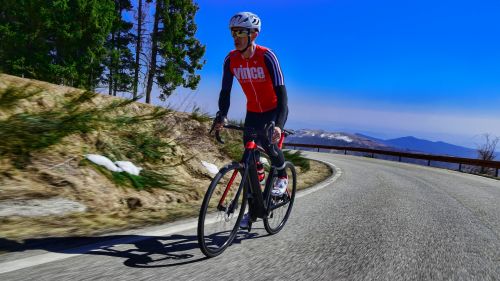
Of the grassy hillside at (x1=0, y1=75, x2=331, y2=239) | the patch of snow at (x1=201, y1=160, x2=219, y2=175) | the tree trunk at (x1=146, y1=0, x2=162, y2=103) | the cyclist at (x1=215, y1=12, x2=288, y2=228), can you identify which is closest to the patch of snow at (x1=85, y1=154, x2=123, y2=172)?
the grassy hillside at (x1=0, y1=75, x2=331, y2=239)

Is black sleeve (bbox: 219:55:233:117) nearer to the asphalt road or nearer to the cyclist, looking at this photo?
the cyclist

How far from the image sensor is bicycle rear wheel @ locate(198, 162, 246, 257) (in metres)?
3.45

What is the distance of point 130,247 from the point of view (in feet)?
11.4

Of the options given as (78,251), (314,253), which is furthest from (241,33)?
(78,251)

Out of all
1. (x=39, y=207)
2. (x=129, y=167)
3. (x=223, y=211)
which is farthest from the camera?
(x=129, y=167)

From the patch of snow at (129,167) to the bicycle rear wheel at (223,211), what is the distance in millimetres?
2510

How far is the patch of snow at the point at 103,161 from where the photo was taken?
18.4 ft

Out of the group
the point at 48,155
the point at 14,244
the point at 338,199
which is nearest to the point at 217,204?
the point at 14,244

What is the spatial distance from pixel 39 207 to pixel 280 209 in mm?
2717

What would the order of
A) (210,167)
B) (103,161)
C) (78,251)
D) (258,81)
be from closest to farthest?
(78,251), (258,81), (103,161), (210,167)

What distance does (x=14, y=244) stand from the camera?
3.26m

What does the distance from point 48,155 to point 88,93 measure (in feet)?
7.88

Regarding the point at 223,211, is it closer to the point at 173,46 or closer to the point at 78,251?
the point at 78,251

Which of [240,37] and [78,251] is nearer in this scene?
[78,251]
